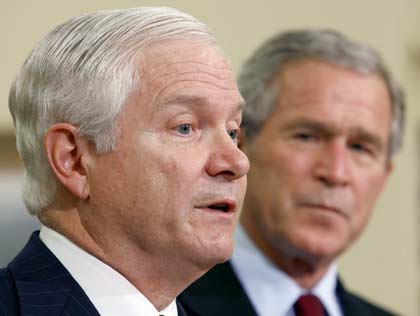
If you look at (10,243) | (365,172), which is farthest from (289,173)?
(10,243)

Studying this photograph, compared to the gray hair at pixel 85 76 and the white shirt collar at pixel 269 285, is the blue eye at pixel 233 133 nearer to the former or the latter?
the gray hair at pixel 85 76

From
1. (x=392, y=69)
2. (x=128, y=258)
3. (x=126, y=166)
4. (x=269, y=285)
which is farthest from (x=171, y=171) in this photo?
(x=392, y=69)

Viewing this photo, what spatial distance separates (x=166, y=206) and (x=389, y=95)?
1.54m

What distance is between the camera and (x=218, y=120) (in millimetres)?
2246

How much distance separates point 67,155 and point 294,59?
1437 mm

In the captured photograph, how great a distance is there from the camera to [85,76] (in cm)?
220

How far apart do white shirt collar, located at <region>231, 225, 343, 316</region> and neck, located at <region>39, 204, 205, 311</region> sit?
992mm

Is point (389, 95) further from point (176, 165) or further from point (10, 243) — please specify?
point (176, 165)

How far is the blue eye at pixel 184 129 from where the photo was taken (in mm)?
2223

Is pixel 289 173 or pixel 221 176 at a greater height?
pixel 221 176

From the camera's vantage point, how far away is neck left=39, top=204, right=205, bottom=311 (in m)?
2.21

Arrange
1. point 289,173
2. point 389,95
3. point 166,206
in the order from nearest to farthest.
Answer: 1. point 166,206
2. point 289,173
3. point 389,95

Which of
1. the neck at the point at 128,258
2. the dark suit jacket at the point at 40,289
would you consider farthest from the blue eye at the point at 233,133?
the dark suit jacket at the point at 40,289

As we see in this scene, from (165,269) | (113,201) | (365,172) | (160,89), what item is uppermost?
(160,89)
